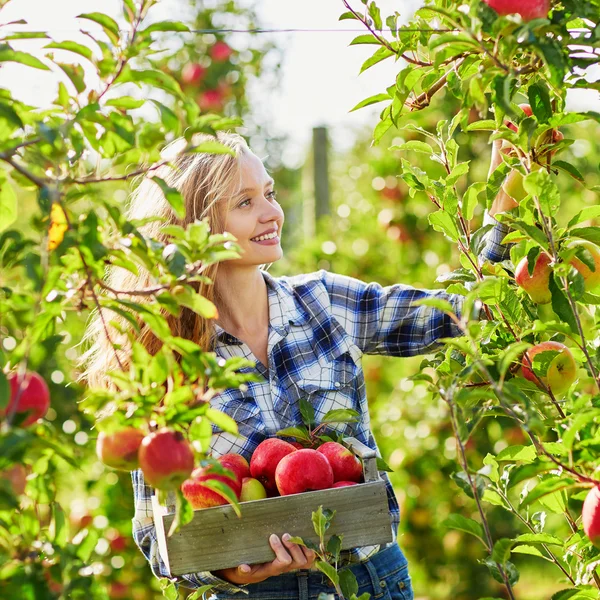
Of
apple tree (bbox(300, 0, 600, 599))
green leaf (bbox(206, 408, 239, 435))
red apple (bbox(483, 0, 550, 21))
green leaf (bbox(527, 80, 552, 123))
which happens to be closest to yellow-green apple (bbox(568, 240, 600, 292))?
apple tree (bbox(300, 0, 600, 599))

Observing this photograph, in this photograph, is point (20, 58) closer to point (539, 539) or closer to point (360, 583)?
point (539, 539)

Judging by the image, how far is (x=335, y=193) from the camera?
579 centimetres

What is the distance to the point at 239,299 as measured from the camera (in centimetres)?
200

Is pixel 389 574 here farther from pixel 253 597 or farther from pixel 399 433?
pixel 399 433

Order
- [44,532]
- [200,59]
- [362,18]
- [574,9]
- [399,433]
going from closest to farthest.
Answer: [44,532]
[574,9]
[362,18]
[399,433]
[200,59]

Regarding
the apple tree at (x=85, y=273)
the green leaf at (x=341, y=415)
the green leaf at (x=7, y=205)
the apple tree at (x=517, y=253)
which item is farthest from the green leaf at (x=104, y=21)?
the green leaf at (x=341, y=415)

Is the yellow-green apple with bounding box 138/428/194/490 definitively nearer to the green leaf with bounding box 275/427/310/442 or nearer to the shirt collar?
the green leaf with bounding box 275/427/310/442

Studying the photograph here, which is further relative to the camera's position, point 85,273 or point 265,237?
point 265,237

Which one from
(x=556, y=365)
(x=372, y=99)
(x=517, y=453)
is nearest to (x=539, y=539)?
(x=517, y=453)

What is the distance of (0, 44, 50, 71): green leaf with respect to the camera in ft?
3.32

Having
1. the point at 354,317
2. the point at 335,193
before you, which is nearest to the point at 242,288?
the point at 354,317

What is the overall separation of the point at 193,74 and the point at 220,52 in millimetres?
206

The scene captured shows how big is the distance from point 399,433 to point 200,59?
229 centimetres

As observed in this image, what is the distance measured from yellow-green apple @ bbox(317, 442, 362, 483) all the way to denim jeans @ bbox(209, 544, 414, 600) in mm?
298
